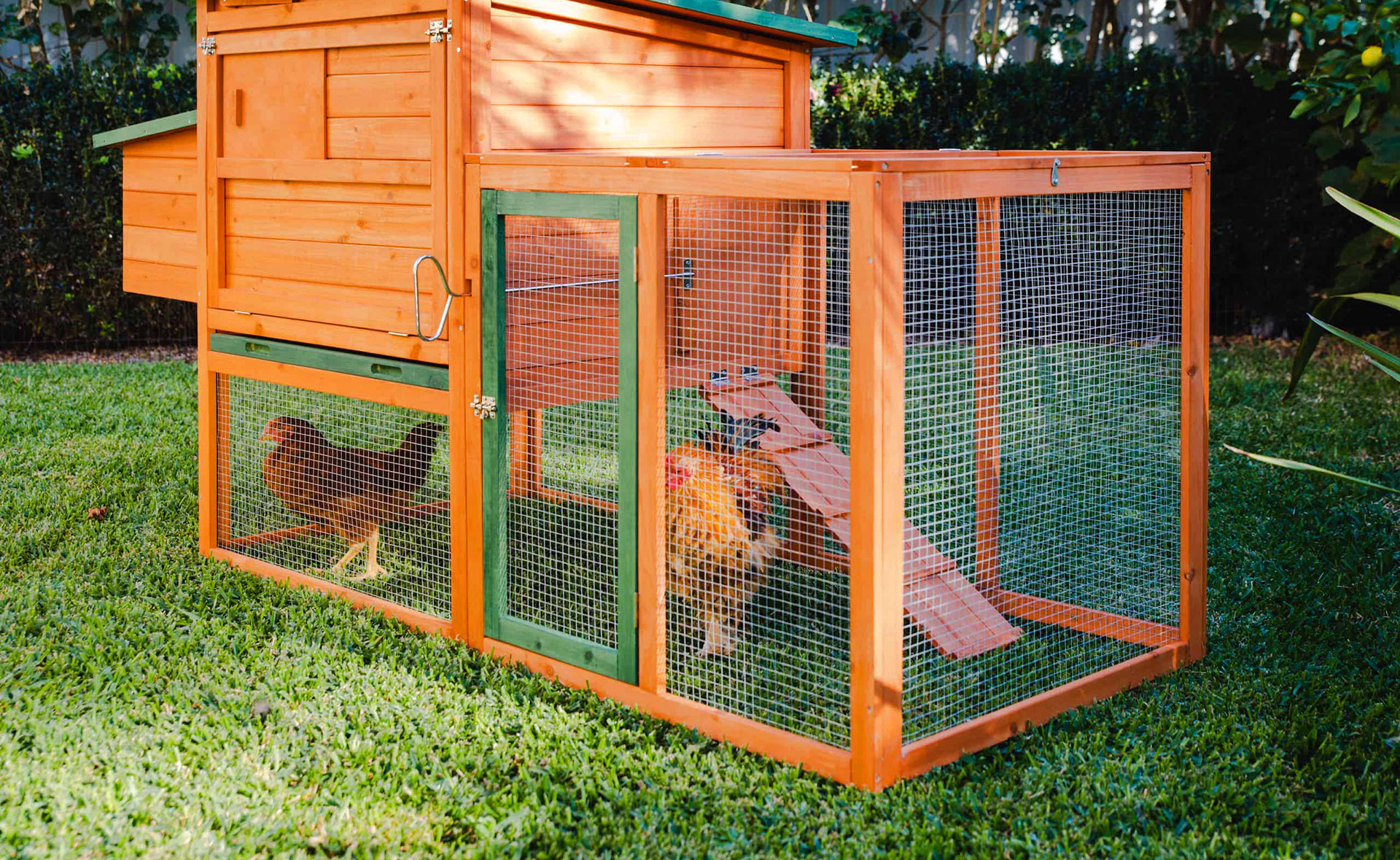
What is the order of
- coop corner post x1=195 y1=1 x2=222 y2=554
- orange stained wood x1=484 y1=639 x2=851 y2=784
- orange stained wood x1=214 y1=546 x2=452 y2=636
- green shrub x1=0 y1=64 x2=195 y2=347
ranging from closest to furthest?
orange stained wood x1=484 y1=639 x2=851 y2=784, orange stained wood x1=214 y1=546 x2=452 y2=636, coop corner post x1=195 y1=1 x2=222 y2=554, green shrub x1=0 y1=64 x2=195 y2=347

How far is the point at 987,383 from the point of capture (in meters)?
4.24

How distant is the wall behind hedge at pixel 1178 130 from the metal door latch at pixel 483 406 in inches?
238

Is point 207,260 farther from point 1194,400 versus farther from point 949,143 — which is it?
point 949,143

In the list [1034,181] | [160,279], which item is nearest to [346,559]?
[160,279]

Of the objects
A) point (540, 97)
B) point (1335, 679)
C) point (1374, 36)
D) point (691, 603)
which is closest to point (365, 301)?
point (540, 97)

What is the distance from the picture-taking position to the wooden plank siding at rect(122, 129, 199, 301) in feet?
16.6

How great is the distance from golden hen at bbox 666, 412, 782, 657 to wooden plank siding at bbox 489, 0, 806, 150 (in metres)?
1.13

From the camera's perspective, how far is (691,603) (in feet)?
12.9

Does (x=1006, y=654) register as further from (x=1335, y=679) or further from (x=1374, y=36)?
(x=1374, y=36)

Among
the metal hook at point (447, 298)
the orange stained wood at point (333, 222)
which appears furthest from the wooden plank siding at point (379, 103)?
Answer: the metal hook at point (447, 298)

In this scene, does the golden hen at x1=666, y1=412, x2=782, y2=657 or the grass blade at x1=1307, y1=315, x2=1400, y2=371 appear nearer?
the grass blade at x1=1307, y1=315, x2=1400, y2=371

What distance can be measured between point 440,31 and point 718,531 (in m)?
1.65

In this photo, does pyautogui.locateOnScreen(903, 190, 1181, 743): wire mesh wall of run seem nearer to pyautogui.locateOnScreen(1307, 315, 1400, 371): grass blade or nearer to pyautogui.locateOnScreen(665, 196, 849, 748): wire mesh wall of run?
pyautogui.locateOnScreen(665, 196, 849, 748): wire mesh wall of run

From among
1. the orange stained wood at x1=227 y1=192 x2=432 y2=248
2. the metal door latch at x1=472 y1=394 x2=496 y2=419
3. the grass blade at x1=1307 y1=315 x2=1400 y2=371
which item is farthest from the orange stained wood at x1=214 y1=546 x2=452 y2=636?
the grass blade at x1=1307 y1=315 x2=1400 y2=371
